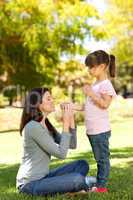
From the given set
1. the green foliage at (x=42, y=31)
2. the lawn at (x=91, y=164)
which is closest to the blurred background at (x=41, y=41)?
the green foliage at (x=42, y=31)

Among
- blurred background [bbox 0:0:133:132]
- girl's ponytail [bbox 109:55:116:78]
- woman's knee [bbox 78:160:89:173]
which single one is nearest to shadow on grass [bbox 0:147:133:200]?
woman's knee [bbox 78:160:89:173]

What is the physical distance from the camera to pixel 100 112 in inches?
279

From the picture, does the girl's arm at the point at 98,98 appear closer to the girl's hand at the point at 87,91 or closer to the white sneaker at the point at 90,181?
the girl's hand at the point at 87,91

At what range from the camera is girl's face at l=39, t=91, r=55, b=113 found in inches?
269

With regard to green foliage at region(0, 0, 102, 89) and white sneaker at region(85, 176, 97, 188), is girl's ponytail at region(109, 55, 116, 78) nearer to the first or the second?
white sneaker at region(85, 176, 97, 188)

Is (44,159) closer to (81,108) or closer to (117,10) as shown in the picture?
(81,108)

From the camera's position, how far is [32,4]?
25672 millimetres

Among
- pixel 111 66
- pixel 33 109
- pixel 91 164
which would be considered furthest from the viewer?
pixel 91 164

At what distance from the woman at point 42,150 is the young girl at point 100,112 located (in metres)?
0.32

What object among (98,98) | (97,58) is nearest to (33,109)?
(98,98)

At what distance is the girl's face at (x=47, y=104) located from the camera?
6.82 meters

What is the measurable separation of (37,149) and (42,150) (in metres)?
0.06

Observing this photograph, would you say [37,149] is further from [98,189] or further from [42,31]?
[42,31]

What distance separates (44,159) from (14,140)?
11.5 m
